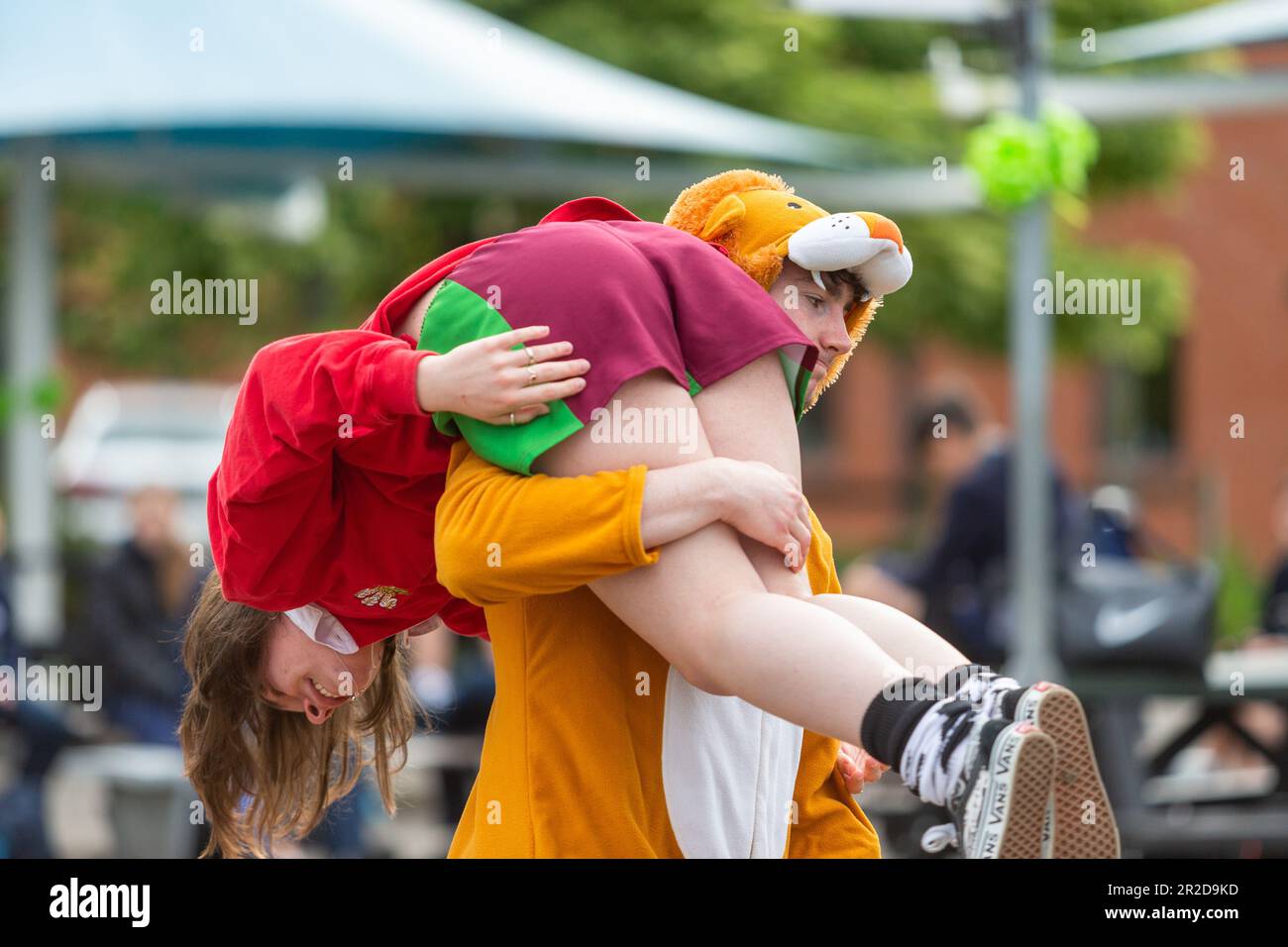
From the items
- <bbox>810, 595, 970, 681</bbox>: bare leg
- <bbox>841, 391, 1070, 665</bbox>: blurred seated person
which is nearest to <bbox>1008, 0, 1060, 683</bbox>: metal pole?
<bbox>841, 391, 1070, 665</bbox>: blurred seated person

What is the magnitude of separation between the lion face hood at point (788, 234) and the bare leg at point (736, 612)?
0.74 feet

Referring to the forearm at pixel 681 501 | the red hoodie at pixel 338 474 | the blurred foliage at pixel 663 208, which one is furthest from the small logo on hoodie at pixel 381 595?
the blurred foliage at pixel 663 208

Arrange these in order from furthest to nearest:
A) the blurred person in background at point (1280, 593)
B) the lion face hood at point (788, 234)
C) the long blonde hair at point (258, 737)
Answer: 1. the blurred person in background at point (1280, 593)
2. the long blonde hair at point (258, 737)
3. the lion face hood at point (788, 234)

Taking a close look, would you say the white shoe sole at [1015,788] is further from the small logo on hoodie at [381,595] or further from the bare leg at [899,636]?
the small logo on hoodie at [381,595]

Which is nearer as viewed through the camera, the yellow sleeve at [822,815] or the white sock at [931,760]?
the white sock at [931,760]

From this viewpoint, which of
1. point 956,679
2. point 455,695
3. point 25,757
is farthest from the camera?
point 455,695

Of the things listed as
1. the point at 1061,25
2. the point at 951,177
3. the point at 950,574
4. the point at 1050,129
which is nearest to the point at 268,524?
the point at 1050,129

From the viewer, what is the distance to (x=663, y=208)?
45.4 feet

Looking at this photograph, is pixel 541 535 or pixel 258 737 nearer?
pixel 541 535

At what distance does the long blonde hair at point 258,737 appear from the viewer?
119 inches

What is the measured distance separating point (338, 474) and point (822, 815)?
0.92m

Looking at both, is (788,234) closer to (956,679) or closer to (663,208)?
(956,679)

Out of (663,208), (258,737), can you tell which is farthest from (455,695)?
(663,208)
